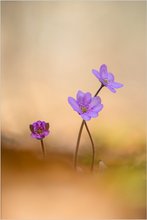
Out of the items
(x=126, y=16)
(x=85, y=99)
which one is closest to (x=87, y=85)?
(x=85, y=99)

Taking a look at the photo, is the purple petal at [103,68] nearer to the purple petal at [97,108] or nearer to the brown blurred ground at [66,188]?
the purple petal at [97,108]

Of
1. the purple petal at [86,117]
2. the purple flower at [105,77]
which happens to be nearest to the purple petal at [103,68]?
the purple flower at [105,77]

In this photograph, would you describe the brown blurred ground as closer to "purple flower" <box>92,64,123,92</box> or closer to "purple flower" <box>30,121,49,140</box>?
"purple flower" <box>30,121,49,140</box>

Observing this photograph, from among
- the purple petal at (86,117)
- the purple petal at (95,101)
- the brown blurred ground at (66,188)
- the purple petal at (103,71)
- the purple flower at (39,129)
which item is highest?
the purple petal at (103,71)

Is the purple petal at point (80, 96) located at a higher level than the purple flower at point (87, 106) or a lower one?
higher

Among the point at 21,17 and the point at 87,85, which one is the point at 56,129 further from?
the point at 21,17

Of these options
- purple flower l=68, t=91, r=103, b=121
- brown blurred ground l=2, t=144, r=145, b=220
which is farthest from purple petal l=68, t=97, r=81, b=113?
brown blurred ground l=2, t=144, r=145, b=220

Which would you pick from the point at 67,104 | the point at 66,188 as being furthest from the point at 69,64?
the point at 66,188

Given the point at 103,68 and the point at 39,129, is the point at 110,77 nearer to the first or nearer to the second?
the point at 103,68
